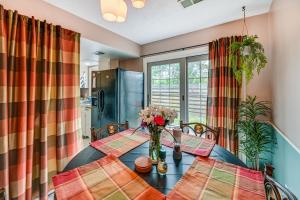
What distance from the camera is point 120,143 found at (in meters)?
1.55

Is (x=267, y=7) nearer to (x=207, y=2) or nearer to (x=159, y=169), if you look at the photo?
(x=207, y=2)

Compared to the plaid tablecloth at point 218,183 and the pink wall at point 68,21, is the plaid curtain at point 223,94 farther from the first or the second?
the pink wall at point 68,21

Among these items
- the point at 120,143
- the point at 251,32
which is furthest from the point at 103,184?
the point at 251,32

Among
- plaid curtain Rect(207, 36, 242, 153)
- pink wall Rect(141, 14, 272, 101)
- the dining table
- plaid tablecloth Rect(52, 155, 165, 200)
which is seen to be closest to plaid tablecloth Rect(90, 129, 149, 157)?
the dining table

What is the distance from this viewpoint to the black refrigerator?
2.86m

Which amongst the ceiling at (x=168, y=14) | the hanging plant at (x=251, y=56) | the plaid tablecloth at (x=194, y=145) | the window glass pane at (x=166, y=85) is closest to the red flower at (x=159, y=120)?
the plaid tablecloth at (x=194, y=145)

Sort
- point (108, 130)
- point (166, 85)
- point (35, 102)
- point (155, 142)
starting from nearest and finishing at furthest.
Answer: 1. point (155, 142)
2. point (35, 102)
3. point (108, 130)
4. point (166, 85)

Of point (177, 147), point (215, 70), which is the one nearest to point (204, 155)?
point (177, 147)

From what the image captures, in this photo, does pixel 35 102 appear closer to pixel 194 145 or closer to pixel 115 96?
pixel 115 96

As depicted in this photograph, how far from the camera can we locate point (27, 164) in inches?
65.2

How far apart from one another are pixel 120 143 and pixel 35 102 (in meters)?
1.14

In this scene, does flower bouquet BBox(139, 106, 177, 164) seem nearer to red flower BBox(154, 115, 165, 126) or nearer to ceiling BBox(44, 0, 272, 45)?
red flower BBox(154, 115, 165, 126)

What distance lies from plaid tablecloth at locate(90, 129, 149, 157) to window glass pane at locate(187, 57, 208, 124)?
140cm

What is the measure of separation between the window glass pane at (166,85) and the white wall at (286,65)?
1558 mm
